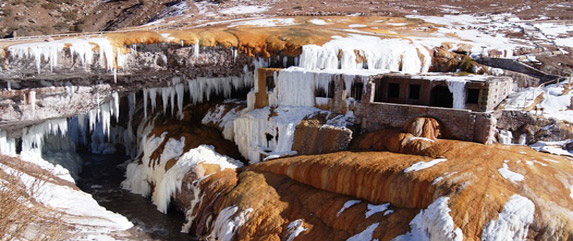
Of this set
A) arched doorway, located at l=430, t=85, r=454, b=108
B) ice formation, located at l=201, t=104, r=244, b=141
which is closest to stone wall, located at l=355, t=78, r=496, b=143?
arched doorway, located at l=430, t=85, r=454, b=108

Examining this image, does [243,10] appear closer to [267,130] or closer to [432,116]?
[267,130]

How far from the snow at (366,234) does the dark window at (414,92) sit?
403 inches

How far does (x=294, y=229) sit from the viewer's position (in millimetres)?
18688

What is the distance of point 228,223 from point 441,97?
44.3ft

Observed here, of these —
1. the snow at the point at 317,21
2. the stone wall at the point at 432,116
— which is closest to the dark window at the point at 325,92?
the stone wall at the point at 432,116

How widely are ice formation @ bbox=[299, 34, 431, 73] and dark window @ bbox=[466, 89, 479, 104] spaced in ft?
18.6

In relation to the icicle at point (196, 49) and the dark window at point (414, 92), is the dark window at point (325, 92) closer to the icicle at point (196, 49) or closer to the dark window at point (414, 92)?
the dark window at point (414, 92)

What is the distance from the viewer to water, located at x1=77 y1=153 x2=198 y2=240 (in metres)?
22.8

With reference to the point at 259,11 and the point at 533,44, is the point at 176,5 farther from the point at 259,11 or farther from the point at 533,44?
the point at 533,44

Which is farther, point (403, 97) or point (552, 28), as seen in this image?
point (552, 28)

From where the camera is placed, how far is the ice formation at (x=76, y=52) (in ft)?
79.0

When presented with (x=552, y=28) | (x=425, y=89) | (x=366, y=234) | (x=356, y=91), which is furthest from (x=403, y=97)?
(x=552, y=28)

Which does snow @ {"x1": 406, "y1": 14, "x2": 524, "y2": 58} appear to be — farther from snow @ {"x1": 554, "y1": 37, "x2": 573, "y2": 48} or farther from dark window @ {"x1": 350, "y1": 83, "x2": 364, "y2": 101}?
dark window @ {"x1": 350, "y1": 83, "x2": 364, "y2": 101}

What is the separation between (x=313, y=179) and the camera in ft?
69.4
